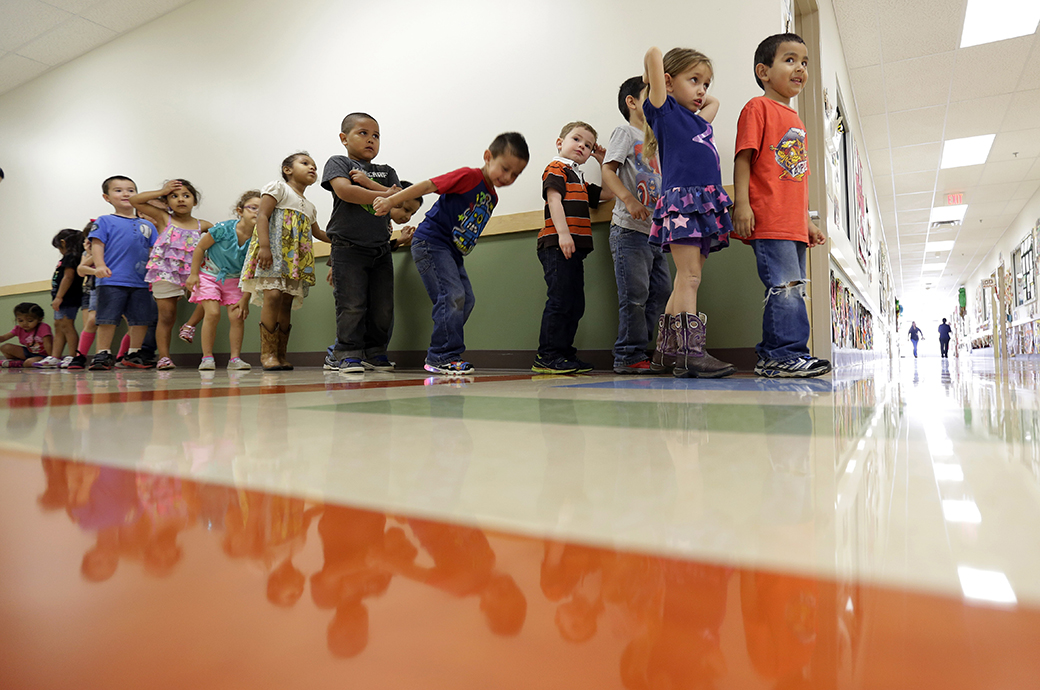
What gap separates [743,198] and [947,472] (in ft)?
5.85

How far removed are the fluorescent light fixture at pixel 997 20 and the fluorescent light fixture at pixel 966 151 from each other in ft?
8.02

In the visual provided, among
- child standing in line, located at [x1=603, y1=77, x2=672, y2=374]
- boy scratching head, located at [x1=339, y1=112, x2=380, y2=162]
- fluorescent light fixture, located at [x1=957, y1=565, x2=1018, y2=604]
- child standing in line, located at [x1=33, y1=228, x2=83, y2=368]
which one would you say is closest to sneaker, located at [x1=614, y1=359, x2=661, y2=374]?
child standing in line, located at [x1=603, y1=77, x2=672, y2=374]

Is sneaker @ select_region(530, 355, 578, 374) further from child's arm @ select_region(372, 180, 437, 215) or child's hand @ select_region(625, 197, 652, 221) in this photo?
child's arm @ select_region(372, 180, 437, 215)

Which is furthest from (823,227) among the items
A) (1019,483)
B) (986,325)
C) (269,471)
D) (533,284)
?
(986,325)

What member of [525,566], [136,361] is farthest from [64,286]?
[525,566]

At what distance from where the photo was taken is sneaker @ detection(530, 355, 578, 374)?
8.51ft

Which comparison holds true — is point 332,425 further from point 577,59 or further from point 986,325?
point 986,325

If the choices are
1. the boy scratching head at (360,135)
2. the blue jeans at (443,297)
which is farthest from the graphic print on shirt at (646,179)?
the boy scratching head at (360,135)

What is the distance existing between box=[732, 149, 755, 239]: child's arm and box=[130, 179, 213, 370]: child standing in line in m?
3.33

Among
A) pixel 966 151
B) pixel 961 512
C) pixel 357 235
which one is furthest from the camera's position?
pixel 966 151

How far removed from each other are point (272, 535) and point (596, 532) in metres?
0.17

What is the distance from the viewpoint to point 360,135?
286 cm

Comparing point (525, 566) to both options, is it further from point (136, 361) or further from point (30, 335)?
point (30, 335)

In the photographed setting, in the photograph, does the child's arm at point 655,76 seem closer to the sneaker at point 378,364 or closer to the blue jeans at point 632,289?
the blue jeans at point 632,289
